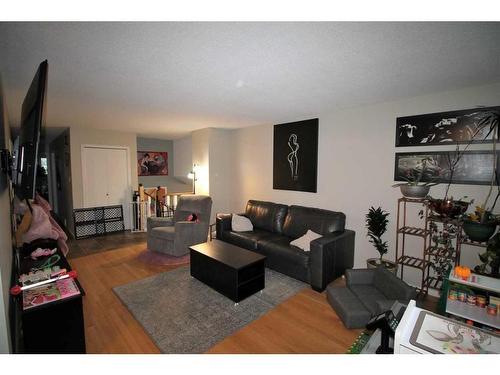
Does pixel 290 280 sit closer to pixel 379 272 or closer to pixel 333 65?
pixel 379 272

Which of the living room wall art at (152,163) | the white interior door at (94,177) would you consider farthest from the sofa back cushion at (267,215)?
the living room wall art at (152,163)

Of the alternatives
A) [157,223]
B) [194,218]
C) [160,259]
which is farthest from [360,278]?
[157,223]

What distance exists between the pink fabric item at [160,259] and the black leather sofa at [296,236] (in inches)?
30.1

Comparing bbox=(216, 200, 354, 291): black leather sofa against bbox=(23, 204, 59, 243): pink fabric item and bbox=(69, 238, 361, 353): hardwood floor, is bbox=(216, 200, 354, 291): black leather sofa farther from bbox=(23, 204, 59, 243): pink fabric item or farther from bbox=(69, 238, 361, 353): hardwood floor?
bbox=(23, 204, 59, 243): pink fabric item

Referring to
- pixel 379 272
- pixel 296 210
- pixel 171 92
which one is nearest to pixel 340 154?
pixel 296 210

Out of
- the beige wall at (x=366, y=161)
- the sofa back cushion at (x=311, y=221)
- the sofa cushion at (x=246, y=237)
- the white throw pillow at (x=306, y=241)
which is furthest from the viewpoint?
the sofa cushion at (x=246, y=237)

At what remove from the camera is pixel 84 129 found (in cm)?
481

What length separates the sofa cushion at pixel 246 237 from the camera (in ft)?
11.8

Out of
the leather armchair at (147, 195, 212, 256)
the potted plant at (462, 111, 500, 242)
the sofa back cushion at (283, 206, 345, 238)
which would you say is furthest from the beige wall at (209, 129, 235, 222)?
the potted plant at (462, 111, 500, 242)

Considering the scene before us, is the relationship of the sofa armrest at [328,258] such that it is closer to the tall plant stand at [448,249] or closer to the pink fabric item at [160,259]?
the tall plant stand at [448,249]

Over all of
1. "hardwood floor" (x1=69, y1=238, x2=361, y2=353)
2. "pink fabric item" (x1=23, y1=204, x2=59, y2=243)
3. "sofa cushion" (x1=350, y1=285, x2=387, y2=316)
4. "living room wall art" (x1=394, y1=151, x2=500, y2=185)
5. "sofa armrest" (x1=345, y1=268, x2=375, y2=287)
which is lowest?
"hardwood floor" (x1=69, y1=238, x2=361, y2=353)

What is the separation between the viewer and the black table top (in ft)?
8.80

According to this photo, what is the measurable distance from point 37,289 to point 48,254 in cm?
94

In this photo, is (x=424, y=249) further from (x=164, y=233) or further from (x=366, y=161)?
(x=164, y=233)
